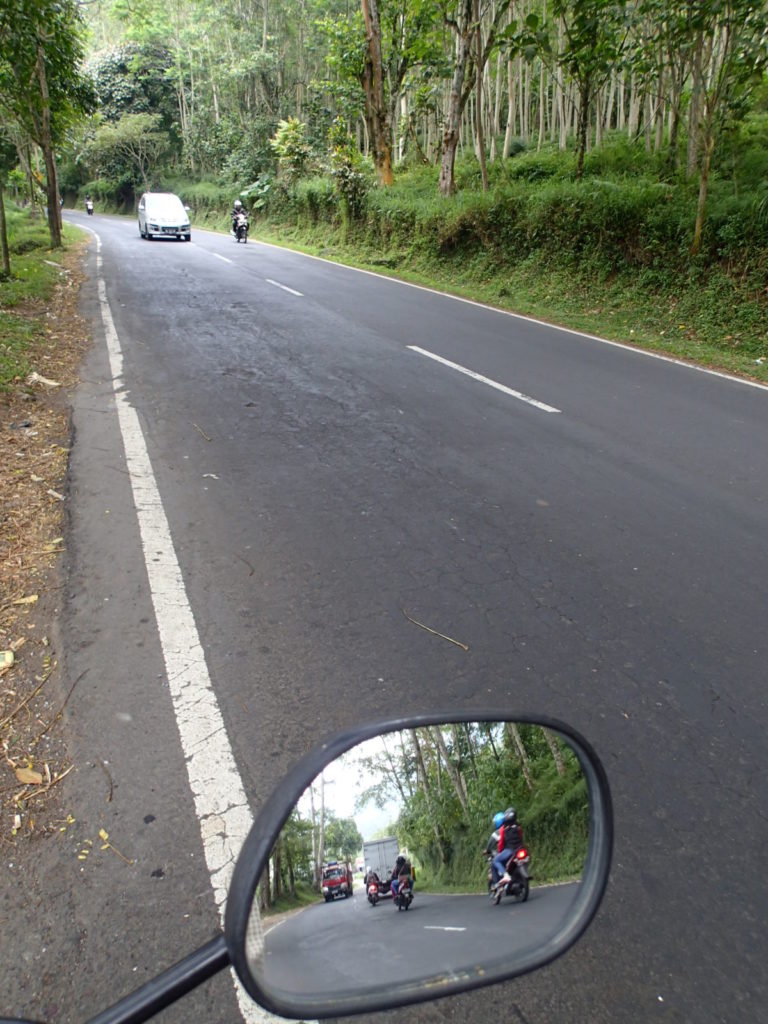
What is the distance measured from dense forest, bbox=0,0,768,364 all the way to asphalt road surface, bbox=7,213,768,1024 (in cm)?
631

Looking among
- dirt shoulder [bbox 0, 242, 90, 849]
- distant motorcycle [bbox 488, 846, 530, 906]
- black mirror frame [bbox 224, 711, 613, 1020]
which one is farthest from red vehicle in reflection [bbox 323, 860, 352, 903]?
dirt shoulder [bbox 0, 242, 90, 849]

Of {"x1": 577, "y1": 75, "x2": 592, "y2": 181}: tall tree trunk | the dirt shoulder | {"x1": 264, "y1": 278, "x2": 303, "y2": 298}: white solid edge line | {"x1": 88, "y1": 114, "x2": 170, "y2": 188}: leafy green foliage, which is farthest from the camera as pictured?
{"x1": 88, "y1": 114, "x2": 170, "y2": 188}: leafy green foliage

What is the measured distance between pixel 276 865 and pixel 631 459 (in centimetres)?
554

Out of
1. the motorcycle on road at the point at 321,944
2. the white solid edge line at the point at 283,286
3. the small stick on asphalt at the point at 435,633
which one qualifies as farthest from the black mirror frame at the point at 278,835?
the white solid edge line at the point at 283,286

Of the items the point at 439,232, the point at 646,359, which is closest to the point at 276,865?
the point at 646,359

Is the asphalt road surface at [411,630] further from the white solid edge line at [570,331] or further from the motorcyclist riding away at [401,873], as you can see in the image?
the white solid edge line at [570,331]

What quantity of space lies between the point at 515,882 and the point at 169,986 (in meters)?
0.58

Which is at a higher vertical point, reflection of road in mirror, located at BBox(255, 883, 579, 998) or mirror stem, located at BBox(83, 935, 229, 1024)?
mirror stem, located at BBox(83, 935, 229, 1024)

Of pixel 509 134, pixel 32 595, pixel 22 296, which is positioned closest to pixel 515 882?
pixel 32 595

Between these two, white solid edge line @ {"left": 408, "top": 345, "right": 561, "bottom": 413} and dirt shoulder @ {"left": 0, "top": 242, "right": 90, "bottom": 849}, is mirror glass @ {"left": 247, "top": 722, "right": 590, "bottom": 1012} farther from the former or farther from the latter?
white solid edge line @ {"left": 408, "top": 345, "right": 561, "bottom": 413}

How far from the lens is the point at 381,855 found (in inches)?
48.6

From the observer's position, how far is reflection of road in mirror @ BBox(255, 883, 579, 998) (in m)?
1.10

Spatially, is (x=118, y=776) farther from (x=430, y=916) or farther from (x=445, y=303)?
(x=445, y=303)

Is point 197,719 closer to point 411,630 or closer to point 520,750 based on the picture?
point 411,630
